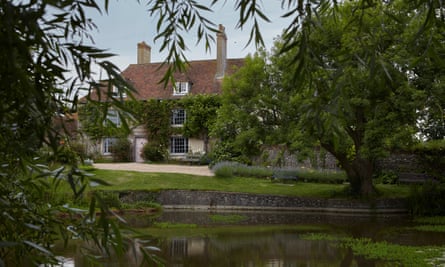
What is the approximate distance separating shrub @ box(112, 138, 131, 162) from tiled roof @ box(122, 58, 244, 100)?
2.76m

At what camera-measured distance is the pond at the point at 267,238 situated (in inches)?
335

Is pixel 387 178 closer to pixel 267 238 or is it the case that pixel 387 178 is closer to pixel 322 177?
pixel 322 177

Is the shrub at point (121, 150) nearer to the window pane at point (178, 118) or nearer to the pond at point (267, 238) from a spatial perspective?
the window pane at point (178, 118)

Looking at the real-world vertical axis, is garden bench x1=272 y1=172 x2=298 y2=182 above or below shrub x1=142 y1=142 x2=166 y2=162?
below

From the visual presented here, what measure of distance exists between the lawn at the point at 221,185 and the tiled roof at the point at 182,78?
887 centimetres

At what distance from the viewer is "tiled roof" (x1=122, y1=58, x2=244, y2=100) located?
27.9 m

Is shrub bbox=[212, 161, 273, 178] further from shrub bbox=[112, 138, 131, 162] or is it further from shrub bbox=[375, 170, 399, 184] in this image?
shrub bbox=[112, 138, 131, 162]

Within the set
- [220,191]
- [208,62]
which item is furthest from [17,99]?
[208,62]

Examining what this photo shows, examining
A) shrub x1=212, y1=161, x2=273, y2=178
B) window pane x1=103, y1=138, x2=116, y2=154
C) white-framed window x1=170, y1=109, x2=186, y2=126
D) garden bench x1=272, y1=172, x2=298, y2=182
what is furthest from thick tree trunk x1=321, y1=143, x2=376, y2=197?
window pane x1=103, y1=138, x2=116, y2=154

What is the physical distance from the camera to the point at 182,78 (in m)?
28.3

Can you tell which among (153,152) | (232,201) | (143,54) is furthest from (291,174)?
(143,54)

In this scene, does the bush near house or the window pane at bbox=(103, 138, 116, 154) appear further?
the window pane at bbox=(103, 138, 116, 154)

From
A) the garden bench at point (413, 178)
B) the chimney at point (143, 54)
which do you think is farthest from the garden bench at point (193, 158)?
the garden bench at point (413, 178)

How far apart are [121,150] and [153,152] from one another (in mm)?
1921
